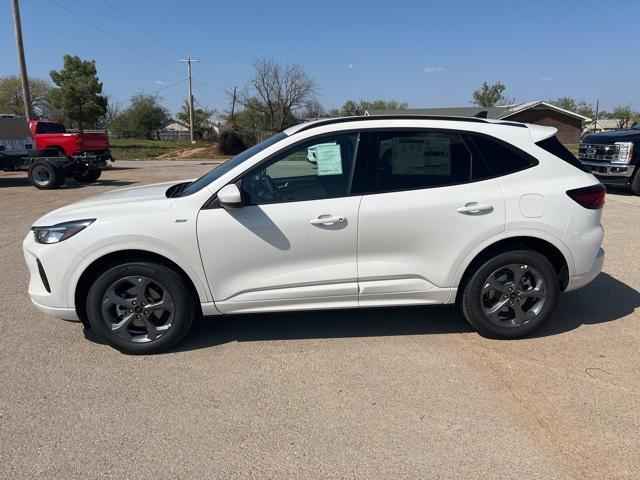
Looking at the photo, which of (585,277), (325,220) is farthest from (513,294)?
(325,220)

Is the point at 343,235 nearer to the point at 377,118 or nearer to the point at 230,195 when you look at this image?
the point at 230,195

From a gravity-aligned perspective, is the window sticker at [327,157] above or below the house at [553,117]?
below

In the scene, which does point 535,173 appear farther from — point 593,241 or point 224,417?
point 224,417

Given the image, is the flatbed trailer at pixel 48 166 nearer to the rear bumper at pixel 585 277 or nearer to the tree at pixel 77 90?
the rear bumper at pixel 585 277

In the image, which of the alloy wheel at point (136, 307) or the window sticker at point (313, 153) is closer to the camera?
the alloy wheel at point (136, 307)

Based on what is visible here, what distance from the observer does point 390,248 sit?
359 centimetres

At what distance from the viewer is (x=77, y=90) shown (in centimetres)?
4034

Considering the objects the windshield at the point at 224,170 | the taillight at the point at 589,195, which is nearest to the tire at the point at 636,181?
the taillight at the point at 589,195

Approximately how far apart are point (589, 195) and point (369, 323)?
6.69ft

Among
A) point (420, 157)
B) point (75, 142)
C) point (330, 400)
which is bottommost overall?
point (330, 400)

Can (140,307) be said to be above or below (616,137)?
below

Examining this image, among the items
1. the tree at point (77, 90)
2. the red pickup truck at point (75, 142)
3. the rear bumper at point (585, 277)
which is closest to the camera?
the rear bumper at point (585, 277)

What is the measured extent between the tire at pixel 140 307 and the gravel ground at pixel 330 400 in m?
0.15

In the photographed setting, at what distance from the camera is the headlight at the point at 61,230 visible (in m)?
3.46
